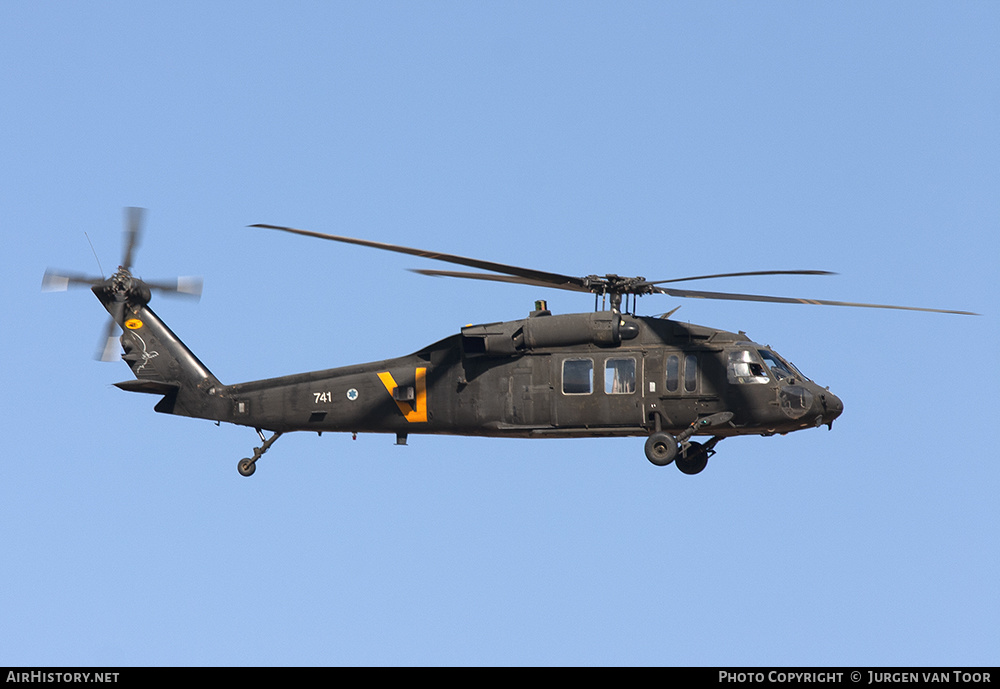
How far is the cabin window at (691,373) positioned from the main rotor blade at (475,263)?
9.43 ft

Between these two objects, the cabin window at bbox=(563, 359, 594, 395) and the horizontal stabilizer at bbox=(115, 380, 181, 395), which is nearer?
the cabin window at bbox=(563, 359, 594, 395)

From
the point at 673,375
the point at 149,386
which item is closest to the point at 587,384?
the point at 673,375

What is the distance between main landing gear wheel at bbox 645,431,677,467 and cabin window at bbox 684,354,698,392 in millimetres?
1200

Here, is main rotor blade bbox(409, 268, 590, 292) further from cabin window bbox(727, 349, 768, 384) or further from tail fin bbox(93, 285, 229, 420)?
tail fin bbox(93, 285, 229, 420)

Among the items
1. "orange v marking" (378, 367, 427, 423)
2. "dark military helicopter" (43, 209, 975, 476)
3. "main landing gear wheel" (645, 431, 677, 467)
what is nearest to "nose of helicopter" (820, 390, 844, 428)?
"dark military helicopter" (43, 209, 975, 476)

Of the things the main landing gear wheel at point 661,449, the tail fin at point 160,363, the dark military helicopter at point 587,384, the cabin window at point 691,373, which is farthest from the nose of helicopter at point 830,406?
the tail fin at point 160,363

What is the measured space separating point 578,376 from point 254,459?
29.1 ft

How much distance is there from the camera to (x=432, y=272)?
2939cm

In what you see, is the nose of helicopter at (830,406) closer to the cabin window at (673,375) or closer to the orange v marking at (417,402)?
the cabin window at (673,375)

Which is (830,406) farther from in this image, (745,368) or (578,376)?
(578,376)

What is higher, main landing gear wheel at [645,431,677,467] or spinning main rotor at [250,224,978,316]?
spinning main rotor at [250,224,978,316]

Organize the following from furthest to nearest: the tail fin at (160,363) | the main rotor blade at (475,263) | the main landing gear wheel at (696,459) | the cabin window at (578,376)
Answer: the tail fin at (160,363) < the main landing gear wheel at (696,459) < the cabin window at (578,376) < the main rotor blade at (475,263)

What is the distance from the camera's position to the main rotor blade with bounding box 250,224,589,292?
90.3 ft

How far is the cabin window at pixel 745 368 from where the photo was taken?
1236 inches
